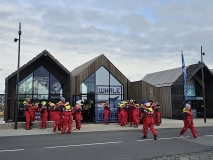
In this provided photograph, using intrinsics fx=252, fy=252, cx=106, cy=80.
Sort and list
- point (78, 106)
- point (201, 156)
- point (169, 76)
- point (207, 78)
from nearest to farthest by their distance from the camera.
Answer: point (201, 156), point (78, 106), point (207, 78), point (169, 76)

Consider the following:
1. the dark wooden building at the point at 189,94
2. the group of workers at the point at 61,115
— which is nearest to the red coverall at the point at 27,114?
the group of workers at the point at 61,115

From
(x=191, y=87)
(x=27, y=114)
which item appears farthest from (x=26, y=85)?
(x=191, y=87)

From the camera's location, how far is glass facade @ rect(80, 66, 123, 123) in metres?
21.1

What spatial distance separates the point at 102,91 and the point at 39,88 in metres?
5.26

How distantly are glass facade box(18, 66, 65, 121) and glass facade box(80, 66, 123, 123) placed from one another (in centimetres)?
229

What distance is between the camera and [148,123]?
38.3 ft

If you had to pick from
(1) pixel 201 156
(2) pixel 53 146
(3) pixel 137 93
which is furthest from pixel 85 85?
(1) pixel 201 156

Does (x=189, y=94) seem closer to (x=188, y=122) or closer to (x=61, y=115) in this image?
(x=188, y=122)

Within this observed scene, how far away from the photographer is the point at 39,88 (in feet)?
68.7

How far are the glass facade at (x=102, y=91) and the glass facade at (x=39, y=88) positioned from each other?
229 cm

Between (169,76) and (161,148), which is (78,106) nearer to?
(161,148)

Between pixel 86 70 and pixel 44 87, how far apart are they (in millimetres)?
3809

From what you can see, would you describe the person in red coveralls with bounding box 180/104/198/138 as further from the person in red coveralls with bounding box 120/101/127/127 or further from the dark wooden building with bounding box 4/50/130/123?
the dark wooden building with bounding box 4/50/130/123

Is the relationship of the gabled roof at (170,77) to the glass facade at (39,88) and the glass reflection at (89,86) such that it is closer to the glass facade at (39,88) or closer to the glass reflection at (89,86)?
the glass reflection at (89,86)
